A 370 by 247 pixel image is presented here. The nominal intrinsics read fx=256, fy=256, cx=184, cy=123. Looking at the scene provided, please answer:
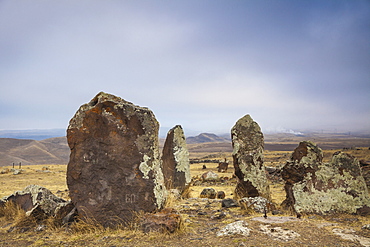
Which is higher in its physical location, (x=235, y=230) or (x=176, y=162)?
(x=176, y=162)

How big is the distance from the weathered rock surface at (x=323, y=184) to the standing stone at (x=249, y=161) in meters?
2.21

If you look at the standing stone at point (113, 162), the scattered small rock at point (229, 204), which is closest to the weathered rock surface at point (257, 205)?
the scattered small rock at point (229, 204)

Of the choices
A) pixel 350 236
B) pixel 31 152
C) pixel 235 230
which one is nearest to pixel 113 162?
pixel 235 230

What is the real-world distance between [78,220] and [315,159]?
705 centimetres

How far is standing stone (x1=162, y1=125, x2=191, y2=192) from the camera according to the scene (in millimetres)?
12211

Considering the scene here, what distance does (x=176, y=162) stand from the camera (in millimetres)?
12508

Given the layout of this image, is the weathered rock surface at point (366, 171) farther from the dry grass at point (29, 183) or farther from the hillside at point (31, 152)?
the hillside at point (31, 152)

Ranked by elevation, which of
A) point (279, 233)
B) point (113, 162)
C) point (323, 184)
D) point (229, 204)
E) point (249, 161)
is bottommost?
point (229, 204)

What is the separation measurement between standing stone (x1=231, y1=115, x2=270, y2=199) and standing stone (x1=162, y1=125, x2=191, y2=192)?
109 inches

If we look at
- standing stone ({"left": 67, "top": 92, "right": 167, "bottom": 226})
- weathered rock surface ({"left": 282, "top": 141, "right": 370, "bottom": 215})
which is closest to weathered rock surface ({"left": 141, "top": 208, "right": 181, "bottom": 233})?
standing stone ({"left": 67, "top": 92, "right": 167, "bottom": 226})

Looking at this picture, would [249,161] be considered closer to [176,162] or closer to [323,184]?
[323,184]

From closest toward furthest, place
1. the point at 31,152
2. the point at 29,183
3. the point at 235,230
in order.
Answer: the point at 235,230 < the point at 29,183 < the point at 31,152

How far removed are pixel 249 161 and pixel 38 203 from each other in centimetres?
755

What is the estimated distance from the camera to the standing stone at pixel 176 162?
1221 centimetres
